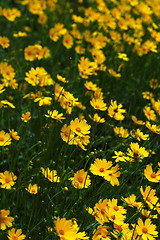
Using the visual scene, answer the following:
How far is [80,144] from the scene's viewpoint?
7.35 ft

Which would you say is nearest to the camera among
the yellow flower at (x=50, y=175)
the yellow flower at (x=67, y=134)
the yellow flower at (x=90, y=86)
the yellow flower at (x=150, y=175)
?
the yellow flower at (x=50, y=175)

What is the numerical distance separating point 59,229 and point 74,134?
794 mm

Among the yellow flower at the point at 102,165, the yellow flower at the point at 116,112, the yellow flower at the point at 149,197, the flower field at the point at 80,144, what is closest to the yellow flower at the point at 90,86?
the flower field at the point at 80,144

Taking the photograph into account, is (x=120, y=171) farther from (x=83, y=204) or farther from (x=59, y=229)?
(x=59, y=229)

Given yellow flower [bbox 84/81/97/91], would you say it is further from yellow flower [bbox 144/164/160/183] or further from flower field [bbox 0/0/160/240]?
yellow flower [bbox 144/164/160/183]

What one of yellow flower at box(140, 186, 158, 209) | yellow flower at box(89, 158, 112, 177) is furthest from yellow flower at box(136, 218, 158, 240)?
yellow flower at box(89, 158, 112, 177)

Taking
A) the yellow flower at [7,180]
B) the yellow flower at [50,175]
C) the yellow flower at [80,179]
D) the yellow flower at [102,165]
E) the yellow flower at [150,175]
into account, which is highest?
the yellow flower at [150,175]

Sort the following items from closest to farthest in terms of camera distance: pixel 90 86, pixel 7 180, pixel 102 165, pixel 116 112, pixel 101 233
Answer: pixel 101 233 → pixel 7 180 → pixel 102 165 → pixel 116 112 → pixel 90 86

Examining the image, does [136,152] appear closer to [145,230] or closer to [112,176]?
[112,176]

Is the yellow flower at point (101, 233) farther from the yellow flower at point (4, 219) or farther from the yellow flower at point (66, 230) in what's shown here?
the yellow flower at point (4, 219)

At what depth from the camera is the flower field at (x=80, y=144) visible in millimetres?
1952

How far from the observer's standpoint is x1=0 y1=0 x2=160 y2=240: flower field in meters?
1.95

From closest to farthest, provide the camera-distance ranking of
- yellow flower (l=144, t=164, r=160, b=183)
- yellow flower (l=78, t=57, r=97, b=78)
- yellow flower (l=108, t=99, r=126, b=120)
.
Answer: yellow flower (l=144, t=164, r=160, b=183) < yellow flower (l=108, t=99, r=126, b=120) < yellow flower (l=78, t=57, r=97, b=78)

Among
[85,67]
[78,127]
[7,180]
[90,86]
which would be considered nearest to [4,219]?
[7,180]
